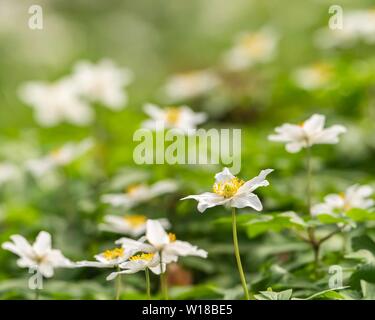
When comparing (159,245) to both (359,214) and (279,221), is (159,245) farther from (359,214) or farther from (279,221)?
(359,214)

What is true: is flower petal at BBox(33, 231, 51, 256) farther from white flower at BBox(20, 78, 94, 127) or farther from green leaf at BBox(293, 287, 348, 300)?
white flower at BBox(20, 78, 94, 127)

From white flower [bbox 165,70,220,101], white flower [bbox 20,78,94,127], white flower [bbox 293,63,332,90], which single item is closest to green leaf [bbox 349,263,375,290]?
white flower [bbox 293,63,332,90]

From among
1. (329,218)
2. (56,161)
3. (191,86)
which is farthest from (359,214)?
(191,86)

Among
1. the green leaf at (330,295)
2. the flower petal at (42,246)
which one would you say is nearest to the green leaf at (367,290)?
the green leaf at (330,295)

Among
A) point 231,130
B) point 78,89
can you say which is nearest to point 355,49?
Result: point 231,130
